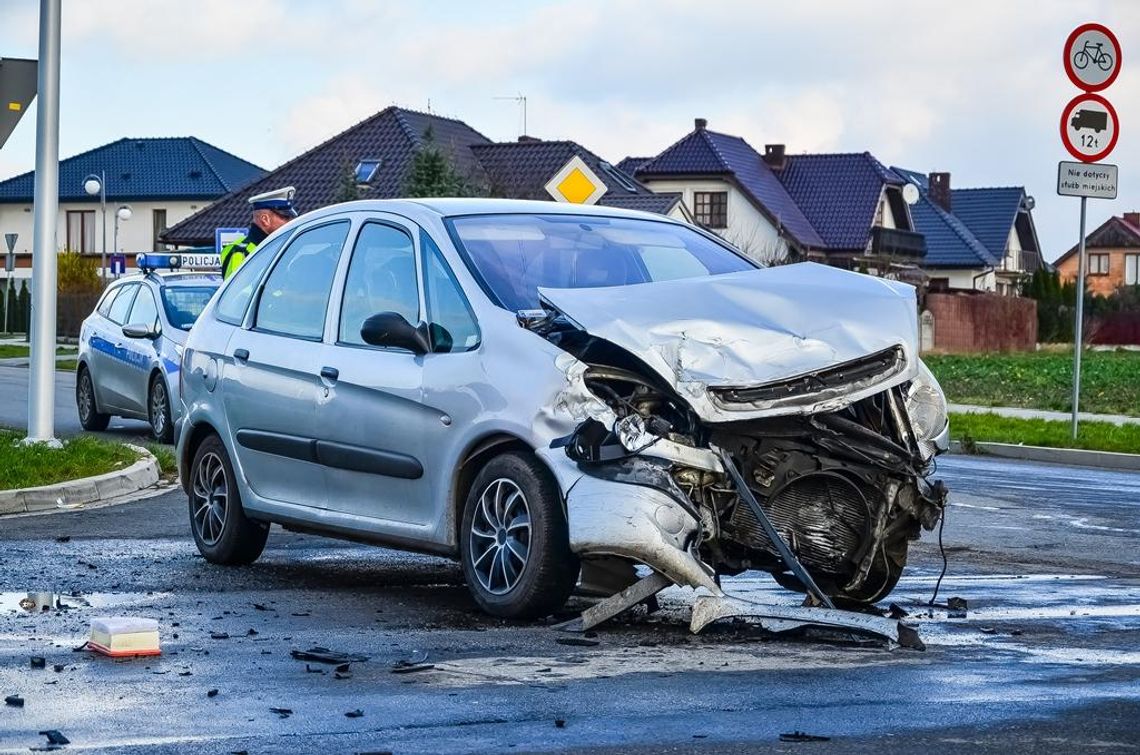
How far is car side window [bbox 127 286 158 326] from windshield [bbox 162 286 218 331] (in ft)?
0.48

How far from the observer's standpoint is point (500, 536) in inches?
299

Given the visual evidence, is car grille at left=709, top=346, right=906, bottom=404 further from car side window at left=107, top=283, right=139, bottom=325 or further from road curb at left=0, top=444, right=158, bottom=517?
car side window at left=107, top=283, right=139, bottom=325

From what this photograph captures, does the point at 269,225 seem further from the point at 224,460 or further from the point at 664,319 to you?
the point at 664,319

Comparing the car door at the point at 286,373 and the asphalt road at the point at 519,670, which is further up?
the car door at the point at 286,373

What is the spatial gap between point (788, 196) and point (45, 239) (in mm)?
70811

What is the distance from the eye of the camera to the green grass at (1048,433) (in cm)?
1942

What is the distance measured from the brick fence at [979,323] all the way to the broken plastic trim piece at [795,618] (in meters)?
56.1

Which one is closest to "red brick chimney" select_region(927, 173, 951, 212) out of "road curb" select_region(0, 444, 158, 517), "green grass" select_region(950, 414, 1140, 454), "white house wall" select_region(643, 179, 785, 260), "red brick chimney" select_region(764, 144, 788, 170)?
"red brick chimney" select_region(764, 144, 788, 170)

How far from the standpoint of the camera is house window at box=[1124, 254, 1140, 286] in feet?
463

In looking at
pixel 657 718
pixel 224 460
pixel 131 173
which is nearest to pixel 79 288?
pixel 131 173

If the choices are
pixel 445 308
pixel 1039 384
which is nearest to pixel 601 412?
pixel 445 308

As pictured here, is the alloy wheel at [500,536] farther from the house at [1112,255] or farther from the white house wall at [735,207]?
the house at [1112,255]

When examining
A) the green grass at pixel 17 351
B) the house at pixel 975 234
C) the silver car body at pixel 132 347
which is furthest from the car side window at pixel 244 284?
the house at pixel 975 234

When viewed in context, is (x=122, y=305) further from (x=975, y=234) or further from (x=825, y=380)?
(x=975, y=234)
